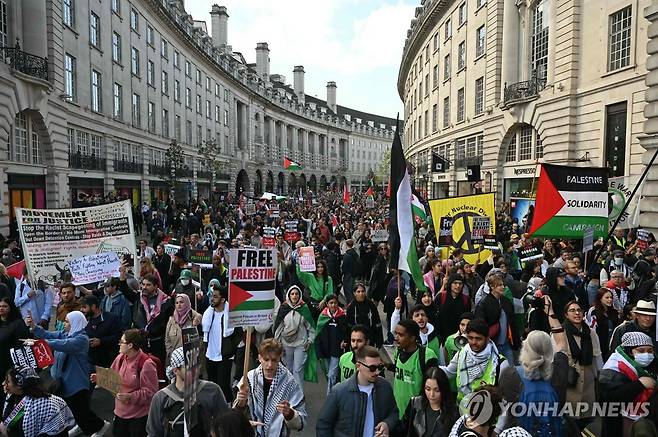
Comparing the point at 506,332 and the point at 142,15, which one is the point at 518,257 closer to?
the point at 506,332

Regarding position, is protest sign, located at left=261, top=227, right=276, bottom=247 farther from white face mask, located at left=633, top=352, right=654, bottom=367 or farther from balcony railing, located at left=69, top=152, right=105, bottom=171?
balcony railing, located at left=69, top=152, right=105, bottom=171

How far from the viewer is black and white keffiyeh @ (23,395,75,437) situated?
14.6ft

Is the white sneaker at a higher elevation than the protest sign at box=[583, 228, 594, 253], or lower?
lower

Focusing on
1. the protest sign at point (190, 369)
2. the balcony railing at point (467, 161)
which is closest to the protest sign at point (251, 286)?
the protest sign at point (190, 369)

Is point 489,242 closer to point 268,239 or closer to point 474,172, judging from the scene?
point 268,239

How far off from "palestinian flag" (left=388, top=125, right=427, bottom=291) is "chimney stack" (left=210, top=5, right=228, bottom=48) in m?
65.0

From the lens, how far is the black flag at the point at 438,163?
33.2 meters

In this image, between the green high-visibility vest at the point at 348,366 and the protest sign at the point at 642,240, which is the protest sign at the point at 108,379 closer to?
the green high-visibility vest at the point at 348,366

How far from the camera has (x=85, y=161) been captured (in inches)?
1159

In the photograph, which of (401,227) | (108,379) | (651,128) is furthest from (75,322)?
(651,128)

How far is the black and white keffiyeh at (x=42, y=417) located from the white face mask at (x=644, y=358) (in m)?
5.21

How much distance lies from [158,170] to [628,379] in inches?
1652

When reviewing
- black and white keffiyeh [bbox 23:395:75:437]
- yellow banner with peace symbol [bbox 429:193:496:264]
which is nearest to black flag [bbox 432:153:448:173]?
yellow banner with peace symbol [bbox 429:193:496:264]

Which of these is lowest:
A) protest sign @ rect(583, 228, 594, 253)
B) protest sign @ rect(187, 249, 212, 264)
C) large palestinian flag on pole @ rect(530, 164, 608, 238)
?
protest sign @ rect(187, 249, 212, 264)
